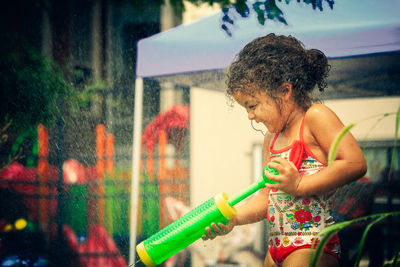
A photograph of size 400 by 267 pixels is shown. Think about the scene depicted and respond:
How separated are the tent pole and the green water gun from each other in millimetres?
630

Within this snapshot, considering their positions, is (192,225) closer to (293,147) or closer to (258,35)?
(293,147)

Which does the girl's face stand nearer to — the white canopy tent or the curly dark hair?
the curly dark hair

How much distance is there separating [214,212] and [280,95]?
36cm

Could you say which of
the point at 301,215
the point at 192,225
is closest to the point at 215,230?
the point at 192,225

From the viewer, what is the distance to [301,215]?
112 centimetres

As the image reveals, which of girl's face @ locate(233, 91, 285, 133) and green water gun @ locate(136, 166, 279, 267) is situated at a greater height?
girl's face @ locate(233, 91, 285, 133)

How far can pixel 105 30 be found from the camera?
2041mm

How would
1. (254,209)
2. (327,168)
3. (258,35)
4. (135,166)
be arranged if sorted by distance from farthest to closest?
1. (135,166)
2. (258,35)
3. (254,209)
4. (327,168)

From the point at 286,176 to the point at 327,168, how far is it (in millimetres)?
98

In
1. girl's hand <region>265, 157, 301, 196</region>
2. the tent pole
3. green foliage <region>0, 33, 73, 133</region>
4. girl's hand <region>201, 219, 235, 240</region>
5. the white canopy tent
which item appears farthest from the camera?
green foliage <region>0, 33, 73, 133</region>

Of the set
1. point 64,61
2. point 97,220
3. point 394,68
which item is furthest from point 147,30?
point 394,68

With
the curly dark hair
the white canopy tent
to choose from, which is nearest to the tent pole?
the white canopy tent

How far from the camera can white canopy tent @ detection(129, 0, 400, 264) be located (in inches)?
57.0

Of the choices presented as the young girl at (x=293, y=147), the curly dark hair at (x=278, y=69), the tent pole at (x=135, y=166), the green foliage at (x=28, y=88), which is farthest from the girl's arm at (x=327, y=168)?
the green foliage at (x=28, y=88)
